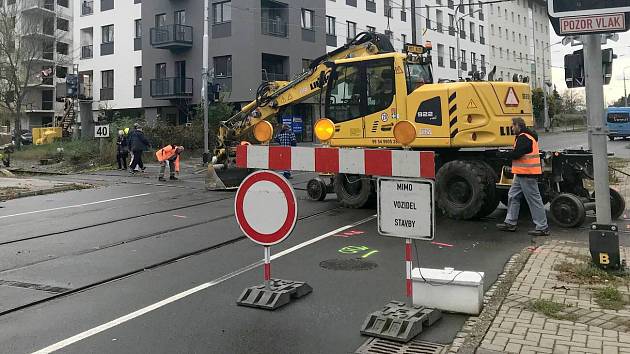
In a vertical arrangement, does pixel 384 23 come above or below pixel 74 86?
above

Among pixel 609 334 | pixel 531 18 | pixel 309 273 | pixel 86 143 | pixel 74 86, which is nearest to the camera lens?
pixel 609 334

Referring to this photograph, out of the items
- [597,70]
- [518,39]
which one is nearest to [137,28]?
[597,70]

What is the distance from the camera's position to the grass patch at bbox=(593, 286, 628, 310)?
5371mm

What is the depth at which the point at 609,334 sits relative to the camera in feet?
15.3

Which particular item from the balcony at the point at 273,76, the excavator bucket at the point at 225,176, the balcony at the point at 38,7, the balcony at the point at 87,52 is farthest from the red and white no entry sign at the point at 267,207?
the balcony at the point at 38,7

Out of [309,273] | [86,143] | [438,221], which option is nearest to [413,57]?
[438,221]

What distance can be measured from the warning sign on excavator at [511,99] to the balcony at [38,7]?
46.2 meters

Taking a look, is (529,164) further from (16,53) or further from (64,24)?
(64,24)

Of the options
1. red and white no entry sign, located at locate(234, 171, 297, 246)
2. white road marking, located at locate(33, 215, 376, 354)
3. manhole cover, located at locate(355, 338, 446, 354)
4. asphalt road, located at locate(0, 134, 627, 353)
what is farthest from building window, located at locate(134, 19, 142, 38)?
manhole cover, located at locate(355, 338, 446, 354)

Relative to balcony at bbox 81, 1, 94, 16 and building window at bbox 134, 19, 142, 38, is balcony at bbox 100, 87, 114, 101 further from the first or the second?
balcony at bbox 81, 1, 94, 16

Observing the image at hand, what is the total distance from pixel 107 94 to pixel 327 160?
144 ft

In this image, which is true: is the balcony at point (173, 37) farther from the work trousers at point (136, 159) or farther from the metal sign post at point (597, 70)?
the metal sign post at point (597, 70)

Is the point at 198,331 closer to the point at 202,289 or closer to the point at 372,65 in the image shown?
the point at 202,289

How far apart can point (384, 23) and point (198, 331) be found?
155 feet
